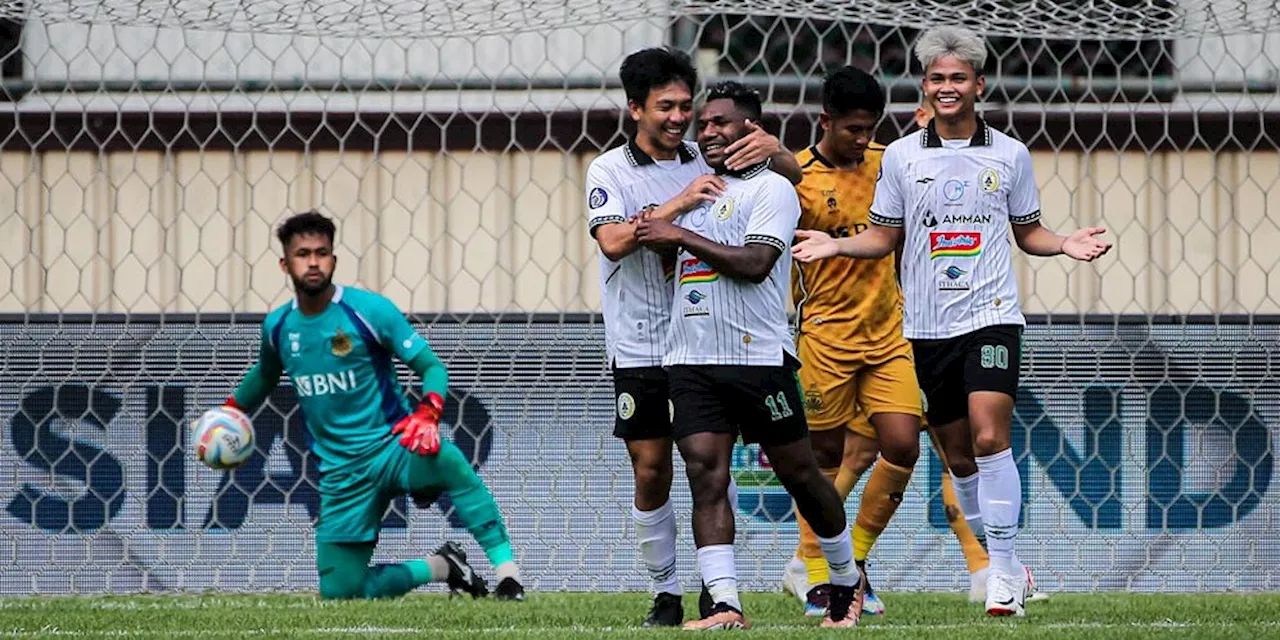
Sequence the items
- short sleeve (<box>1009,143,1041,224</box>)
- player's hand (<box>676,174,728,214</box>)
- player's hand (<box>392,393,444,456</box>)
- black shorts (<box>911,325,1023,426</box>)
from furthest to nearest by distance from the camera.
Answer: player's hand (<box>392,393,444,456</box>), short sleeve (<box>1009,143,1041,224</box>), black shorts (<box>911,325,1023,426</box>), player's hand (<box>676,174,728,214</box>)

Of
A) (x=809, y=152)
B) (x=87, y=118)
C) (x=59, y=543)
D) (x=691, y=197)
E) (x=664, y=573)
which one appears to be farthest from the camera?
(x=87, y=118)

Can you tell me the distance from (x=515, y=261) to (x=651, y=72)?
3.42 meters

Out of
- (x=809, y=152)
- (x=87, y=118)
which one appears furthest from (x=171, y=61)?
(x=809, y=152)

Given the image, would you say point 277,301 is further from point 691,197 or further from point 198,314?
point 691,197

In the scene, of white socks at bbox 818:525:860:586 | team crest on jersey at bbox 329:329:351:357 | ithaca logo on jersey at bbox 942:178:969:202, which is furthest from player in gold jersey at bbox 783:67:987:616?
team crest on jersey at bbox 329:329:351:357

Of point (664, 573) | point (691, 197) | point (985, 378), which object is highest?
point (691, 197)

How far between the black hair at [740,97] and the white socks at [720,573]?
1229 mm

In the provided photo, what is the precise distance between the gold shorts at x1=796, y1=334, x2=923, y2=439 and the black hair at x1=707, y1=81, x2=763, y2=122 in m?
1.22

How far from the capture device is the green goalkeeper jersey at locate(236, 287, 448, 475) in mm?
7301

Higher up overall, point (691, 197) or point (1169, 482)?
point (691, 197)

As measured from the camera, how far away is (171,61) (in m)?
9.00

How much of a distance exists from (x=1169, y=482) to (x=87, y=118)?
472 cm

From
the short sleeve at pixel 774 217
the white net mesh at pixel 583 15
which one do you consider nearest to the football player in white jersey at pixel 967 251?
the short sleeve at pixel 774 217

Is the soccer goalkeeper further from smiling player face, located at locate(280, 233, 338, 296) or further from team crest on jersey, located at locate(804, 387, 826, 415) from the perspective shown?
team crest on jersey, located at locate(804, 387, 826, 415)
